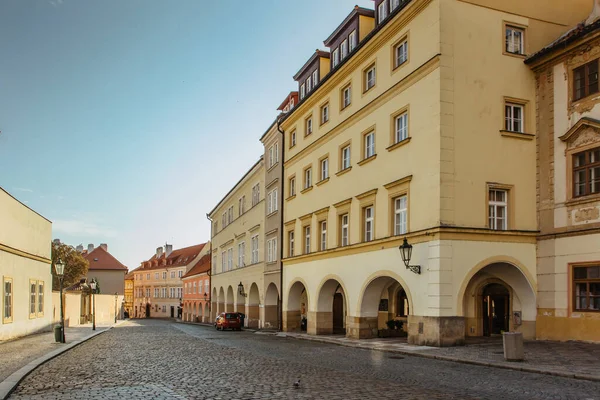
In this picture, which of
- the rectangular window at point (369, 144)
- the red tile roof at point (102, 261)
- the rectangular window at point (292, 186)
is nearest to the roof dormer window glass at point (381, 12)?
the rectangular window at point (369, 144)

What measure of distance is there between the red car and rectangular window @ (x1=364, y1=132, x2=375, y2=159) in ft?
69.2

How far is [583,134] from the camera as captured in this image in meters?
21.6

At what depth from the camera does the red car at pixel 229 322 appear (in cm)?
4494

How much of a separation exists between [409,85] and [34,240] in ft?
70.5

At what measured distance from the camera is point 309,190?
34938 millimetres

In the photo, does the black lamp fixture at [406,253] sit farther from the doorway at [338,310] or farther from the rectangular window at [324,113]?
the doorway at [338,310]

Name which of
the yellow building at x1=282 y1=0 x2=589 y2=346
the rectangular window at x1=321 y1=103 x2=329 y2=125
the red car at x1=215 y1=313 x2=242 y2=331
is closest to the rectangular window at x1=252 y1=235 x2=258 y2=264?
the red car at x1=215 y1=313 x2=242 y2=331

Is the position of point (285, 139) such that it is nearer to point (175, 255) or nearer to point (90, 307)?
point (90, 307)

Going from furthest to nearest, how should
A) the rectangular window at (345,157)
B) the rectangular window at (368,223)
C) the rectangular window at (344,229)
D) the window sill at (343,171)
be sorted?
the rectangular window at (345,157) → the rectangular window at (344,229) → the window sill at (343,171) → the rectangular window at (368,223)

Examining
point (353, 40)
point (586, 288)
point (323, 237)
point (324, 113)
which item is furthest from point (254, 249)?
point (586, 288)

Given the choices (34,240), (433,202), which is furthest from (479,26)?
(34,240)

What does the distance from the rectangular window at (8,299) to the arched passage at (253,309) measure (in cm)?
2184

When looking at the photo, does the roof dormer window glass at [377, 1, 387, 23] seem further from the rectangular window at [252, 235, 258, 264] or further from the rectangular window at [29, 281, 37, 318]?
the rectangular window at [252, 235, 258, 264]

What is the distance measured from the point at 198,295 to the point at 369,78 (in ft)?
190
